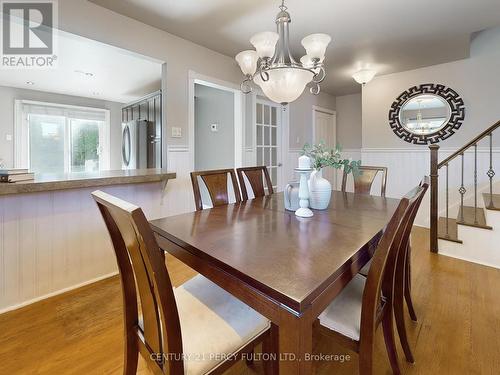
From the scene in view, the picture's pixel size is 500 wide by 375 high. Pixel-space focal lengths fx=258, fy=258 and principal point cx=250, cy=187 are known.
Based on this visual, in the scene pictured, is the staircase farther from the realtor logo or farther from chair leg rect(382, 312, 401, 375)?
the realtor logo

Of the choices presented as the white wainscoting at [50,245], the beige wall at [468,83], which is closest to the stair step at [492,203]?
the beige wall at [468,83]

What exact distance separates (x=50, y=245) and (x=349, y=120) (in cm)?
553

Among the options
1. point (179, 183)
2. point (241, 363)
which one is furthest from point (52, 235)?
point (241, 363)

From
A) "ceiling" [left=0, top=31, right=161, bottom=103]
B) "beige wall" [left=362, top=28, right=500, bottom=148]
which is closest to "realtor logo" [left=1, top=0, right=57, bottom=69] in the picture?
"ceiling" [left=0, top=31, right=161, bottom=103]

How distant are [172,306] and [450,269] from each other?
9.10 feet

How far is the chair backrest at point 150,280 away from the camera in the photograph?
2.26 feet

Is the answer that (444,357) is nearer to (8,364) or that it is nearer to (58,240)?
(8,364)

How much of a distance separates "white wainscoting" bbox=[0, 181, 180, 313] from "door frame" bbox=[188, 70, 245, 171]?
36.7 inches

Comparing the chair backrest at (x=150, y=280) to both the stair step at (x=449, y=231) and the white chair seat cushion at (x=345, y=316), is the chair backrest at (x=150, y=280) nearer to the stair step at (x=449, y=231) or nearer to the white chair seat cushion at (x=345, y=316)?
the white chair seat cushion at (x=345, y=316)

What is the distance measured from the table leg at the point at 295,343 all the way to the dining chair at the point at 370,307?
1.22ft

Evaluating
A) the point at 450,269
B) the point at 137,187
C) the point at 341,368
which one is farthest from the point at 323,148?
the point at 450,269

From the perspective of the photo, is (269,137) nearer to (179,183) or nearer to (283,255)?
(179,183)

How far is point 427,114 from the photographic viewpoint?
13.2 feet

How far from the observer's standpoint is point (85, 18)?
2.18 m
